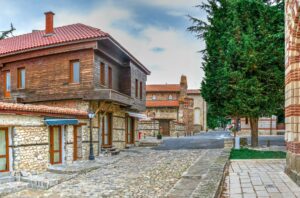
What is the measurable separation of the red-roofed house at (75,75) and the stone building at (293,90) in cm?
872

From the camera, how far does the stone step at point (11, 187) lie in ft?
28.2

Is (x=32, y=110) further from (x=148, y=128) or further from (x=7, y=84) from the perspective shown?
(x=148, y=128)

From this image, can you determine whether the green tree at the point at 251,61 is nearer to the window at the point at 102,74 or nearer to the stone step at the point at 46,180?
the window at the point at 102,74

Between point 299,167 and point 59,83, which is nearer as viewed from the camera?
point 299,167

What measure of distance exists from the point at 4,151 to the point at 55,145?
2610 millimetres

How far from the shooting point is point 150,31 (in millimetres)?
19656

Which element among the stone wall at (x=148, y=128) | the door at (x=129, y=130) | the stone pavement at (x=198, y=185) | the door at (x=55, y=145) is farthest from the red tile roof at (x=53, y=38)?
the stone wall at (x=148, y=128)

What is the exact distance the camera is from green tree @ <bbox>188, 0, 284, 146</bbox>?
16203 millimetres

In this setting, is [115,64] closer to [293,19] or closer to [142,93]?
[142,93]

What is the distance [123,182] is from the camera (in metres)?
9.88

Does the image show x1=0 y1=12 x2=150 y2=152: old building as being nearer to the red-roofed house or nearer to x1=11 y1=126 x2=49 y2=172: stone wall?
the red-roofed house

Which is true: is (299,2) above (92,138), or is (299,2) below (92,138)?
above

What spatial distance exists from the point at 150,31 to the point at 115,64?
3.16m

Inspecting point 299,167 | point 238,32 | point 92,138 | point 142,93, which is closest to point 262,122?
point 142,93
